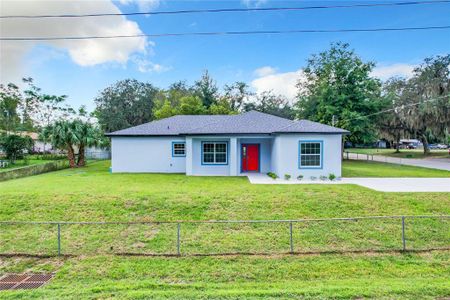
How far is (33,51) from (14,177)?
8514 millimetres

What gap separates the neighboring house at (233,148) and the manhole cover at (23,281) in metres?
10.4

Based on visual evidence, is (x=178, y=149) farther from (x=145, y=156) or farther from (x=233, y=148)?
(x=233, y=148)

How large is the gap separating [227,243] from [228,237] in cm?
30

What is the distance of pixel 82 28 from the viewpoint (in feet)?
35.5

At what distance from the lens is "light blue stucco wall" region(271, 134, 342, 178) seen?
13945 mm

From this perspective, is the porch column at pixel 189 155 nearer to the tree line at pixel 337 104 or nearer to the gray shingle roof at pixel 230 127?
the gray shingle roof at pixel 230 127

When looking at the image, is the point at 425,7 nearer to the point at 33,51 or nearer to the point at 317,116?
the point at 317,116

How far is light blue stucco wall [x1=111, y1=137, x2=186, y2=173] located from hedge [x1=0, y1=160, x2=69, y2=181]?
5211 millimetres

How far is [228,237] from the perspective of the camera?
23.4 ft

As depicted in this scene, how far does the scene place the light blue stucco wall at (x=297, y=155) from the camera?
1395 centimetres

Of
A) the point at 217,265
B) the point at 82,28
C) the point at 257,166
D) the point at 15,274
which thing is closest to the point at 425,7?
the point at 257,166

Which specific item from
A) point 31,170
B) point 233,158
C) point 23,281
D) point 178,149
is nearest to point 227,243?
point 23,281

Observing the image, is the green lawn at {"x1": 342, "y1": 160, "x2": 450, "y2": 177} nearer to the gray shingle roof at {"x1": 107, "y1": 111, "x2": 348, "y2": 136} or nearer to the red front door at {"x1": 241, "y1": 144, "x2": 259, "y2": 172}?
the gray shingle roof at {"x1": 107, "y1": 111, "x2": 348, "y2": 136}

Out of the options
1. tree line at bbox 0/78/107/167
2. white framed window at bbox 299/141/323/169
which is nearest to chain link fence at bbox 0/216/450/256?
white framed window at bbox 299/141/323/169
